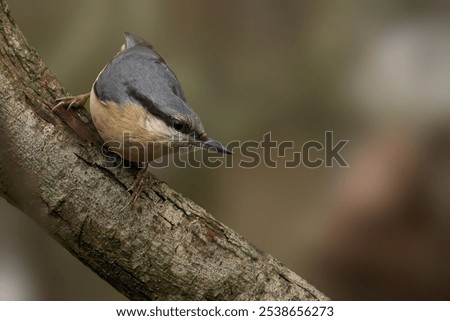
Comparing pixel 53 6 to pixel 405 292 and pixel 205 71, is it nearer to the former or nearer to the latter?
pixel 205 71

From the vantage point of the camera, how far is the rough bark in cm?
144

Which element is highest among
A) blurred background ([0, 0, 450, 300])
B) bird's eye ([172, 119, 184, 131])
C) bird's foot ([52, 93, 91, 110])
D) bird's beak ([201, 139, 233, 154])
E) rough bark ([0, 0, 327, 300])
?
blurred background ([0, 0, 450, 300])

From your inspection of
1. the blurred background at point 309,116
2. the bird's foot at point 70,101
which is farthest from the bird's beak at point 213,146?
the blurred background at point 309,116

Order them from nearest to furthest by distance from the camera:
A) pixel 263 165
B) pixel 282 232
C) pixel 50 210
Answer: pixel 50 210 < pixel 282 232 < pixel 263 165

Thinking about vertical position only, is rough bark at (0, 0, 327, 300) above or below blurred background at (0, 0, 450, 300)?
below

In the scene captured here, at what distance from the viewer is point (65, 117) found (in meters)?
1.49

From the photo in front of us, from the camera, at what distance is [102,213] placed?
4.85ft

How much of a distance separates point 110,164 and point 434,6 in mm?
1377

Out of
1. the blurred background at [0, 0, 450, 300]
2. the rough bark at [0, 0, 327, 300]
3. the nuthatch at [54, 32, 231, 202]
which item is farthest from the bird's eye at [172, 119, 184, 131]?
the blurred background at [0, 0, 450, 300]

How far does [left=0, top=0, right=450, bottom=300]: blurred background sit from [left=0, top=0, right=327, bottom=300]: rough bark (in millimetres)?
581

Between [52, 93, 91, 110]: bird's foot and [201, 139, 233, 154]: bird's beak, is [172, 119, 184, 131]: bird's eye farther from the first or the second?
[52, 93, 91, 110]: bird's foot

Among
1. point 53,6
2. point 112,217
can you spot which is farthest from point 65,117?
point 53,6

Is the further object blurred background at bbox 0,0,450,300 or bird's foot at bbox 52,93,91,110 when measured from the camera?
blurred background at bbox 0,0,450,300

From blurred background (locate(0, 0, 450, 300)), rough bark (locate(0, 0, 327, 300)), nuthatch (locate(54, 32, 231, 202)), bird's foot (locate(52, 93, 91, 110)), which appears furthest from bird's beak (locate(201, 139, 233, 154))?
blurred background (locate(0, 0, 450, 300))
